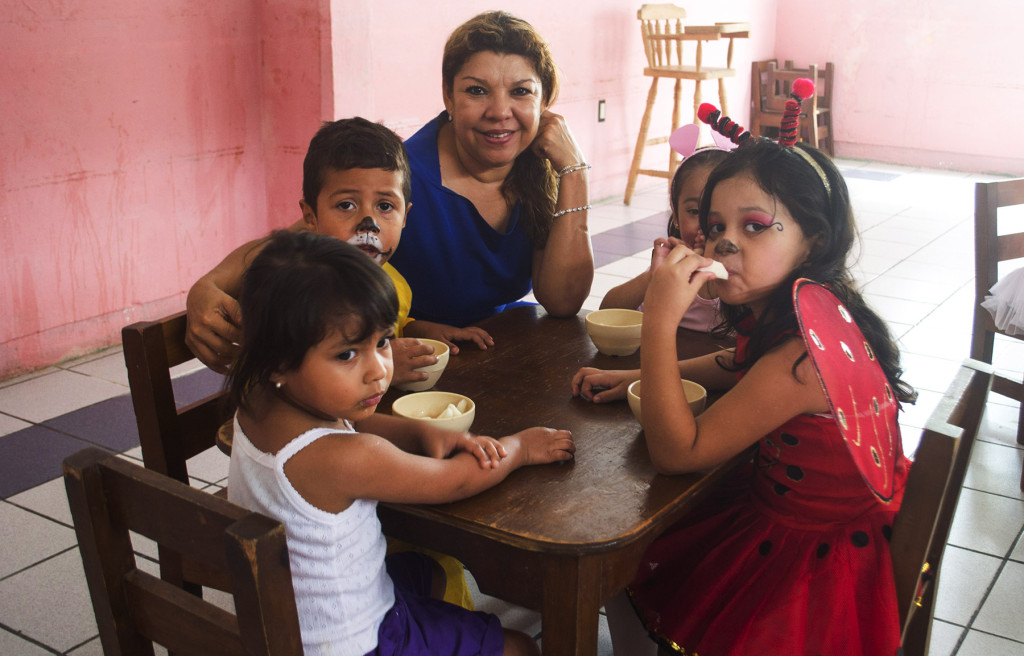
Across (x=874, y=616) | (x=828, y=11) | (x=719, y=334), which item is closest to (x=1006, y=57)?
(x=828, y=11)

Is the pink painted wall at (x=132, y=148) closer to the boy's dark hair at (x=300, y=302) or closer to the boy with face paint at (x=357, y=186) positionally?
the boy with face paint at (x=357, y=186)

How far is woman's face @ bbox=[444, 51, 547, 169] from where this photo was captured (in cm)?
196

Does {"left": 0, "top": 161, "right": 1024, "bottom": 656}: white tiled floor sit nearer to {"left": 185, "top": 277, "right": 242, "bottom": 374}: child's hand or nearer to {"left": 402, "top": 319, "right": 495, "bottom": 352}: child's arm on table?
{"left": 402, "top": 319, "right": 495, "bottom": 352}: child's arm on table

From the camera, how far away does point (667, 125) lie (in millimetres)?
7172

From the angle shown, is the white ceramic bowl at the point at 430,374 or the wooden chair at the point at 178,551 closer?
the wooden chair at the point at 178,551

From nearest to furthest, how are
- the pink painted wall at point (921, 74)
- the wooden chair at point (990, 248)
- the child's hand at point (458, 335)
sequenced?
the child's hand at point (458, 335) → the wooden chair at point (990, 248) → the pink painted wall at point (921, 74)

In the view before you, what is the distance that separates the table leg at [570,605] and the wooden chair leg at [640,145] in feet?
18.0

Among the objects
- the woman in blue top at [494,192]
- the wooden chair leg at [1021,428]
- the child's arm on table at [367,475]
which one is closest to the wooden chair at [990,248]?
the wooden chair leg at [1021,428]

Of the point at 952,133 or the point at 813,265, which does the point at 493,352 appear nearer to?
the point at 813,265

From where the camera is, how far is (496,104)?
1951mm

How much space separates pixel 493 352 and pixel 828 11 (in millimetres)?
7714

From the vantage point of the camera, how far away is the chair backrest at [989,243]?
8.71 feet

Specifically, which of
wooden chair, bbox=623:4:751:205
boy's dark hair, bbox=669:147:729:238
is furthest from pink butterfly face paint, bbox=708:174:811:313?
wooden chair, bbox=623:4:751:205

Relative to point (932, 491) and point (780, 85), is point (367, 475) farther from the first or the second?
point (780, 85)
